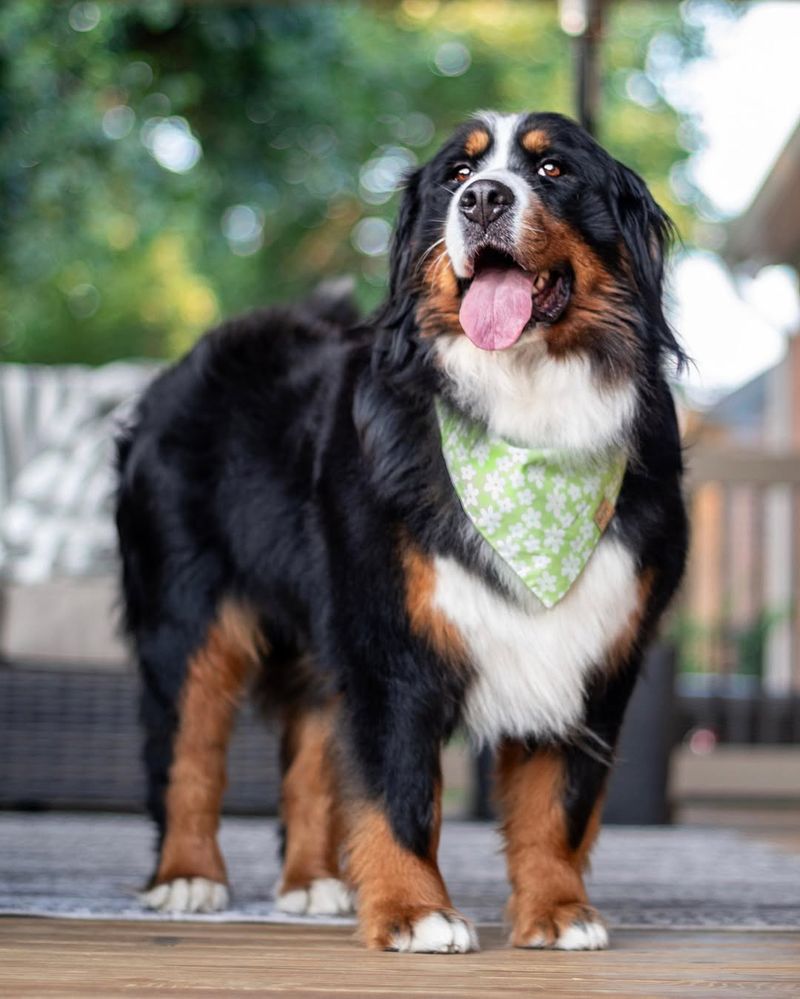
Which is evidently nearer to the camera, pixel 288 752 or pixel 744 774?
pixel 288 752

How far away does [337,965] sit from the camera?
209 centimetres

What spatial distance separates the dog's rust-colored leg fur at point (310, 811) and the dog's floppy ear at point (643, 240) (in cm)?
96

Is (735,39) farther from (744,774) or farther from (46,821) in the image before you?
(46,821)

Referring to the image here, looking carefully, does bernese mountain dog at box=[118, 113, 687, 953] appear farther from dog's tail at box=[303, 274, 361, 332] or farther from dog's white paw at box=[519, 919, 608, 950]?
dog's tail at box=[303, 274, 361, 332]

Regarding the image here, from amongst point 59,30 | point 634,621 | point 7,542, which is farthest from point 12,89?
point 634,621

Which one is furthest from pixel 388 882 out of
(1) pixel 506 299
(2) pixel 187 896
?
(1) pixel 506 299

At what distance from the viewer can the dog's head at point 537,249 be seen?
2.28m

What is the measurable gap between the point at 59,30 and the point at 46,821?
569 cm

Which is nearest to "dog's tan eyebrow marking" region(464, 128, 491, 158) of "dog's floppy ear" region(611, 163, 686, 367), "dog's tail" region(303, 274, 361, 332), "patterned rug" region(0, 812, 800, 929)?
"dog's floppy ear" region(611, 163, 686, 367)

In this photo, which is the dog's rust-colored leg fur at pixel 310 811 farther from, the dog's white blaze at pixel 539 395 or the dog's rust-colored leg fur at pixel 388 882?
the dog's white blaze at pixel 539 395

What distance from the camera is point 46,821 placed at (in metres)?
4.32

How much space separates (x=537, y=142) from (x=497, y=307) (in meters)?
0.30

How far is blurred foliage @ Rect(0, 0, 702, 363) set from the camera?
8750mm

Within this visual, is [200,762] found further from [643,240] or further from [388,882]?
[643,240]
